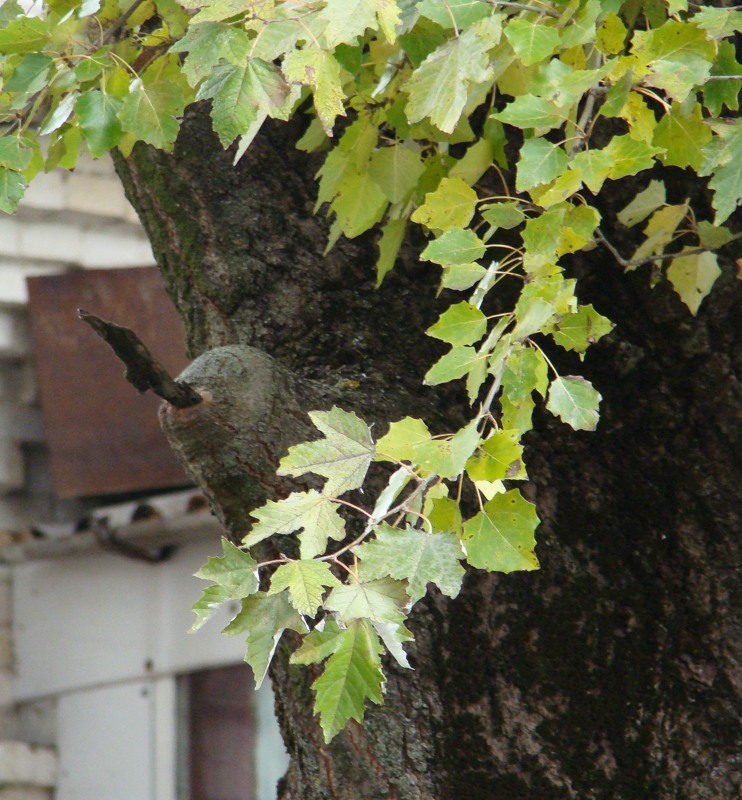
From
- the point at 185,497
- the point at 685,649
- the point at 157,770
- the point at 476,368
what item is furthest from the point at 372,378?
the point at 157,770

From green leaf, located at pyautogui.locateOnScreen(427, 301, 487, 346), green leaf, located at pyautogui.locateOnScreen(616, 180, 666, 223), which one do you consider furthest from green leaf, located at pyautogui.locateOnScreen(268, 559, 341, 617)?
green leaf, located at pyautogui.locateOnScreen(616, 180, 666, 223)

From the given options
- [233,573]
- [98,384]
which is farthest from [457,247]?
[98,384]

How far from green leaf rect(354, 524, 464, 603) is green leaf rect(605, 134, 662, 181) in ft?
1.45

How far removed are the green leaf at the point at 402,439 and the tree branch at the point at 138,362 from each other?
34 cm

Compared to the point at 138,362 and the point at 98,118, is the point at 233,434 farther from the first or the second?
the point at 98,118

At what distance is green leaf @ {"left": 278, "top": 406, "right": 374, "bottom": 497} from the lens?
1.27m

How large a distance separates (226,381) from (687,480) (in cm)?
69

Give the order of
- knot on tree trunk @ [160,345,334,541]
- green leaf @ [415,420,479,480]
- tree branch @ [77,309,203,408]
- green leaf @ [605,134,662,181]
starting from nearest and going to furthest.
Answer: green leaf @ [415,420,479,480] < green leaf @ [605,134,662,181] < tree branch @ [77,309,203,408] < knot on tree trunk @ [160,345,334,541]

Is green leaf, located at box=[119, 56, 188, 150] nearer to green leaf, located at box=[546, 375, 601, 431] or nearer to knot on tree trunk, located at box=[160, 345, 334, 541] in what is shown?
knot on tree trunk, located at box=[160, 345, 334, 541]

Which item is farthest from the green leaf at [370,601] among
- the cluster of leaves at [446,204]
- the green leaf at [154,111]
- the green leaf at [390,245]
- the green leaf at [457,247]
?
the green leaf at [154,111]

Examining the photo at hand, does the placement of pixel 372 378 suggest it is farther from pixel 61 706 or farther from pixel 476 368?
pixel 61 706

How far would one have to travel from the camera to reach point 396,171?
171 cm

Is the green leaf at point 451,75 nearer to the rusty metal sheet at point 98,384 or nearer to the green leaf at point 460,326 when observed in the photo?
the green leaf at point 460,326

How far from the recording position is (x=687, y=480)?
173 cm
